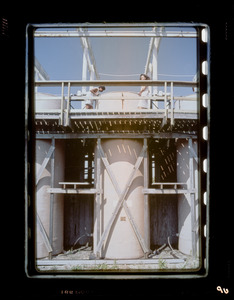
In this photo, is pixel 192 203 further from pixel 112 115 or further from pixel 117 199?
pixel 112 115

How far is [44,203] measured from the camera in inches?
343

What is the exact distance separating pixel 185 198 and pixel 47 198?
559 centimetres

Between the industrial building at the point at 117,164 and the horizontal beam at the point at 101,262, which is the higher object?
the industrial building at the point at 117,164

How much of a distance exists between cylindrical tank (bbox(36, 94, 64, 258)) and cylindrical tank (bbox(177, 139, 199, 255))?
16.5 feet

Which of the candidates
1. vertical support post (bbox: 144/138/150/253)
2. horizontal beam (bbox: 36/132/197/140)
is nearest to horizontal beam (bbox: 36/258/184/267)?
vertical support post (bbox: 144/138/150/253)

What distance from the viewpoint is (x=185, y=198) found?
9.17 meters

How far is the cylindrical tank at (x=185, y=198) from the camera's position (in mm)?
8836

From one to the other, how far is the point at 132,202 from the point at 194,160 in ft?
10.0

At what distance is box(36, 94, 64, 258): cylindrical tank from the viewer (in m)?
8.53

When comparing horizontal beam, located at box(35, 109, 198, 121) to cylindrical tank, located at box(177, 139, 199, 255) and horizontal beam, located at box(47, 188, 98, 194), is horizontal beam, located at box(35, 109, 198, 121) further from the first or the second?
horizontal beam, located at box(47, 188, 98, 194)

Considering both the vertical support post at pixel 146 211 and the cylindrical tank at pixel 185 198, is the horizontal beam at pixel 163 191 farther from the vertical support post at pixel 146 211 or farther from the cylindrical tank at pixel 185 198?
the cylindrical tank at pixel 185 198

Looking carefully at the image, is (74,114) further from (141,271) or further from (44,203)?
(141,271)

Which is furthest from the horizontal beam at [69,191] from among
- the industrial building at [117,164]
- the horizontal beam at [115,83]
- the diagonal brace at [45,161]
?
the horizontal beam at [115,83]

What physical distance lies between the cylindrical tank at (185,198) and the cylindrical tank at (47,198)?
16.5 ft
